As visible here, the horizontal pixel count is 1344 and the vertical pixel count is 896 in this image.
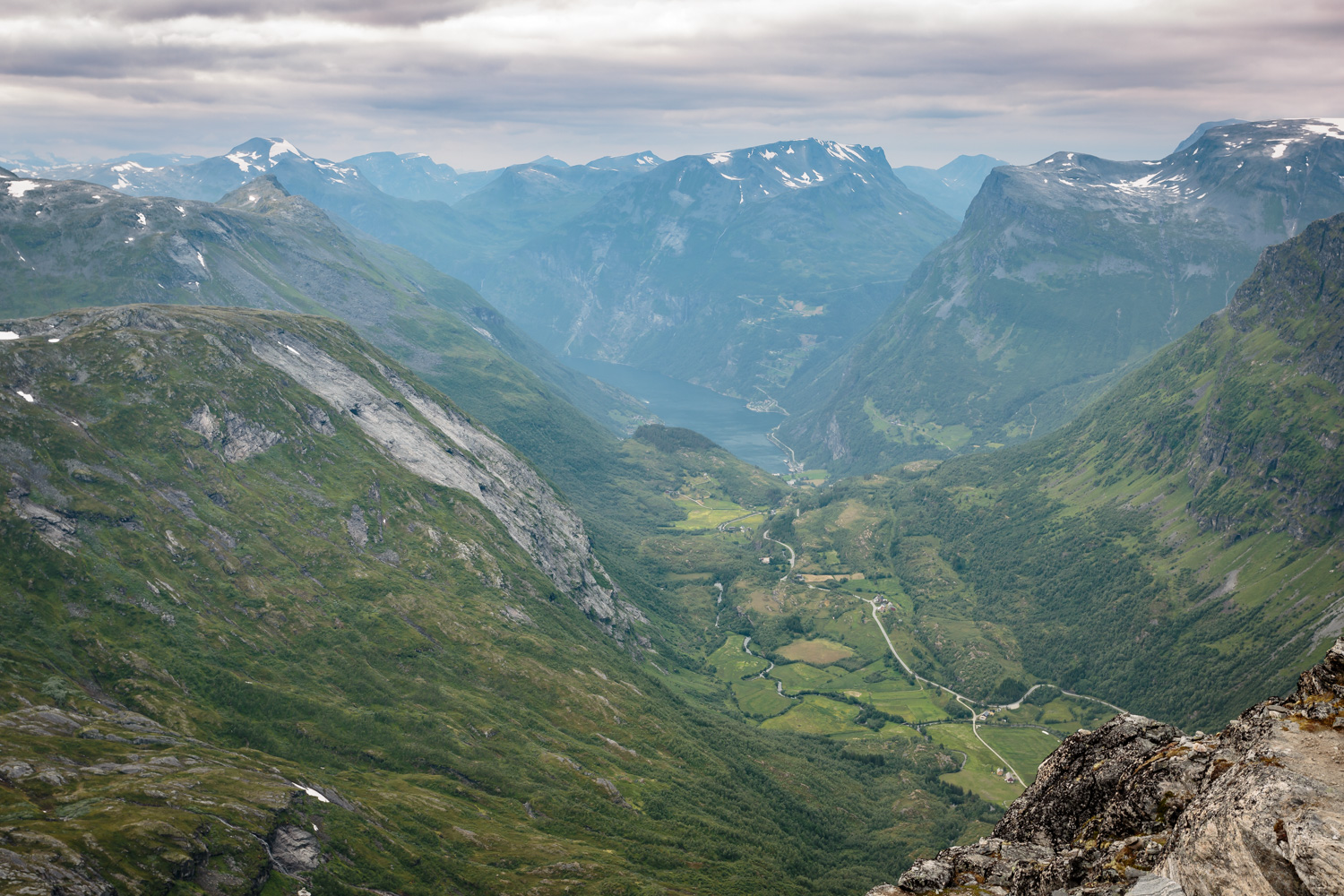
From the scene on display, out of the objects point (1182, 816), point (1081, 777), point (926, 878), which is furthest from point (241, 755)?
point (1182, 816)

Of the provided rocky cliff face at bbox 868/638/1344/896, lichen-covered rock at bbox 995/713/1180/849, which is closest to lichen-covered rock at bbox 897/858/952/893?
rocky cliff face at bbox 868/638/1344/896

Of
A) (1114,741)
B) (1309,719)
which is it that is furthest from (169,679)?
(1309,719)

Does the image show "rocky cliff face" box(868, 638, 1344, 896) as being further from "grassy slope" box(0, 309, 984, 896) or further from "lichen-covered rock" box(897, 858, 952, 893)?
"grassy slope" box(0, 309, 984, 896)

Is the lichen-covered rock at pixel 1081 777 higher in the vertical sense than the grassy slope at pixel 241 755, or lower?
higher

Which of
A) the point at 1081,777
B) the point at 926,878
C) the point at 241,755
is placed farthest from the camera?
the point at 241,755

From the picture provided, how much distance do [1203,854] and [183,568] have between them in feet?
681

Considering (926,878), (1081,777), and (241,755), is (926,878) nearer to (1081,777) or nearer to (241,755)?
(1081,777)

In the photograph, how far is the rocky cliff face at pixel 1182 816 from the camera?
36.1 metres

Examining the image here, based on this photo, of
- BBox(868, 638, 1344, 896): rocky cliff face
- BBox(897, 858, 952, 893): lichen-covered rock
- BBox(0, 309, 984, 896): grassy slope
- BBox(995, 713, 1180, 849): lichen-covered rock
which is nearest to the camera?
BBox(868, 638, 1344, 896): rocky cliff face

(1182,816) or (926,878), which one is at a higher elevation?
(1182,816)

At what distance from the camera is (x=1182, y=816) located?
43.6 m

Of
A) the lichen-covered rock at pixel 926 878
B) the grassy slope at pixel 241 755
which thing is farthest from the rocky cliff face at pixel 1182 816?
the grassy slope at pixel 241 755

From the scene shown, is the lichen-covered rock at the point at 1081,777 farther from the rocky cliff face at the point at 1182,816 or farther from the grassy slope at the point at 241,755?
the grassy slope at the point at 241,755

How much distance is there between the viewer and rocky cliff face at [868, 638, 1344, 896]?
36125 millimetres
